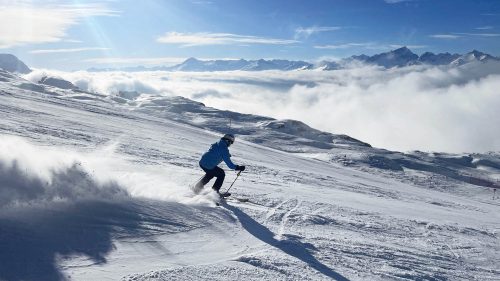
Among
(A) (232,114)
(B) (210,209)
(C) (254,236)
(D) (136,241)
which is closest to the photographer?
(D) (136,241)

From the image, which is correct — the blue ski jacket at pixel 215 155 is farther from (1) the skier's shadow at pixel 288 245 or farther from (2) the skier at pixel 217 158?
(1) the skier's shadow at pixel 288 245

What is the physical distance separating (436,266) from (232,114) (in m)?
109

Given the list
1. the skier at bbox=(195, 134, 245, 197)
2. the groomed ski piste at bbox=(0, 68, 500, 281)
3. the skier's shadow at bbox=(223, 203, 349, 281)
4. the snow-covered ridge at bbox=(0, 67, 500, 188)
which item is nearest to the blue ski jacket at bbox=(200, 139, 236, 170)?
the skier at bbox=(195, 134, 245, 197)

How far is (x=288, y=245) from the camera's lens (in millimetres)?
8531

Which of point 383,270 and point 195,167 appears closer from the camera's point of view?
point 383,270

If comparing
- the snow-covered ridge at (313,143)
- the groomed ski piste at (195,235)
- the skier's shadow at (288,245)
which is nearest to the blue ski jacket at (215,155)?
the groomed ski piste at (195,235)

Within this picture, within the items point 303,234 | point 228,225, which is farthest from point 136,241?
point 303,234

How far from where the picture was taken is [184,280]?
6.33 meters

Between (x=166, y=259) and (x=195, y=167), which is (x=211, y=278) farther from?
(x=195, y=167)

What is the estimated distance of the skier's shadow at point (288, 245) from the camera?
749cm

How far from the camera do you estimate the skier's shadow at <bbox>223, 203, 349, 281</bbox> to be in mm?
7493

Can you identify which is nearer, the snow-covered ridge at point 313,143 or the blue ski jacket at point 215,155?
the blue ski jacket at point 215,155

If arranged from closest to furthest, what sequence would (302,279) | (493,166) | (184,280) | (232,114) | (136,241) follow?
(184,280) → (302,279) → (136,241) → (493,166) → (232,114)

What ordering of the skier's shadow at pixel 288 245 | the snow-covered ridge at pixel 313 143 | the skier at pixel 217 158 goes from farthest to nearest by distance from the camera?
the snow-covered ridge at pixel 313 143, the skier at pixel 217 158, the skier's shadow at pixel 288 245
